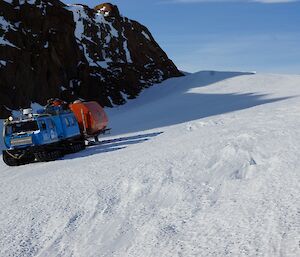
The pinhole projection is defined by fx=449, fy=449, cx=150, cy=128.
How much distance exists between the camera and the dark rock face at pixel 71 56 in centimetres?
4650

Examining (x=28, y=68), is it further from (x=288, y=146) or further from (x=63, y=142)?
(x=288, y=146)

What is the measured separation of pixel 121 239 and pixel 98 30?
6318 centimetres

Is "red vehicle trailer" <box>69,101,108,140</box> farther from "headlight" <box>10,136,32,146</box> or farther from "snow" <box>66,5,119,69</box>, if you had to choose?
"snow" <box>66,5,119,69</box>

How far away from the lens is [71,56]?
58281 mm

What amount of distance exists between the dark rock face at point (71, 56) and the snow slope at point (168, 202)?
92.7 ft

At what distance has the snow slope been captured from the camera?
876 cm

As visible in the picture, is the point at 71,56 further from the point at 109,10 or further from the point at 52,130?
the point at 52,130

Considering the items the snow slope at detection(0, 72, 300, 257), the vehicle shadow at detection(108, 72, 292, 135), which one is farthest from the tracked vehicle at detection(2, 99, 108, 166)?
the vehicle shadow at detection(108, 72, 292, 135)

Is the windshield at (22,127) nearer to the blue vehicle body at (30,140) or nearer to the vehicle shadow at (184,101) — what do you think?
the blue vehicle body at (30,140)

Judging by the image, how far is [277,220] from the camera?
8.98 m

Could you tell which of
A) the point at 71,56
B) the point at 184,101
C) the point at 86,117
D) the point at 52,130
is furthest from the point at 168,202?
the point at 71,56

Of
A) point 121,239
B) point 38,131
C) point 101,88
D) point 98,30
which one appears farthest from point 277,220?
point 98,30

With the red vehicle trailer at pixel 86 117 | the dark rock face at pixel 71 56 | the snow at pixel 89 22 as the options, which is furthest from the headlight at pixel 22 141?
the snow at pixel 89 22

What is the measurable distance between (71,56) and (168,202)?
49775 millimetres
